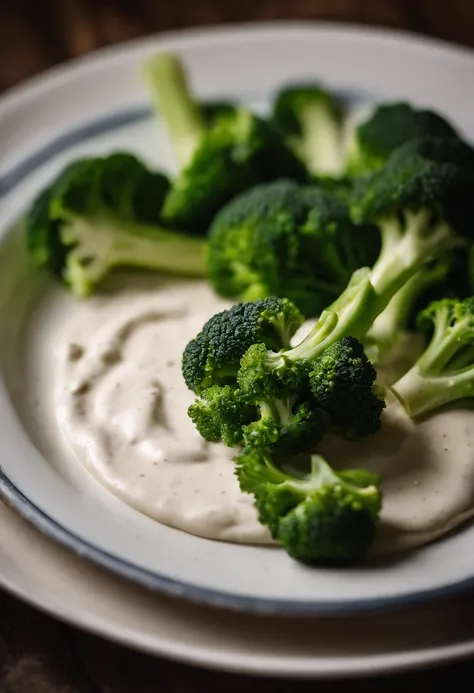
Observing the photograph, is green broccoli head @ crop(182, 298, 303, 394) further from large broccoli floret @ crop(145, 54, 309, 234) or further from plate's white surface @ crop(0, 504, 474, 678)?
large broccoli floret @ crop(145, 54, 309, 234)

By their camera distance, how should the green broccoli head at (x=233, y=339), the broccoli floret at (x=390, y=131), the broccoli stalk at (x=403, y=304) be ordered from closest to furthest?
1. the green broccoli head at (x=233, y=339)
2. the broccoli stalk at (x=403, y=304)
3. the broccoli floret at (x=390, y=131)

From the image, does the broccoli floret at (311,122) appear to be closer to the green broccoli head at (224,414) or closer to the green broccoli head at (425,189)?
the green broccoli head at (425,189)

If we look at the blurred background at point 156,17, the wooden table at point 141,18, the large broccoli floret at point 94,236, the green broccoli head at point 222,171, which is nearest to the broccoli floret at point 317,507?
the large broccoli floret at point 94,236

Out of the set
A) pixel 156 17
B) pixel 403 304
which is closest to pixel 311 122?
pixel 403 304

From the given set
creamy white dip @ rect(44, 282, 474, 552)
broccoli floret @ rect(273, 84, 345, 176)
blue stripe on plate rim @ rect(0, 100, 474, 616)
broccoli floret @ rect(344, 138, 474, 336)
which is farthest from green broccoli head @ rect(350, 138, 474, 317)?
blue stripe on plate rim @ rect(0, 100, 474, 616)

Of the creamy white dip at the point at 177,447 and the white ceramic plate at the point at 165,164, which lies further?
the creamy white dip at the point at 177,447

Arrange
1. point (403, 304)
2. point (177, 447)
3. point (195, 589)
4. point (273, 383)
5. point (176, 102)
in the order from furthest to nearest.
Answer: point (176, 102), point (403, 304), point (177, 447), point (273, 383), point (195, 589)

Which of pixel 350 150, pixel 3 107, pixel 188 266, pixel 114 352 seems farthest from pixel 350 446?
pixel 3 107

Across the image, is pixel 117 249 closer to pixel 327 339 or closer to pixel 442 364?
pixel 327 339
